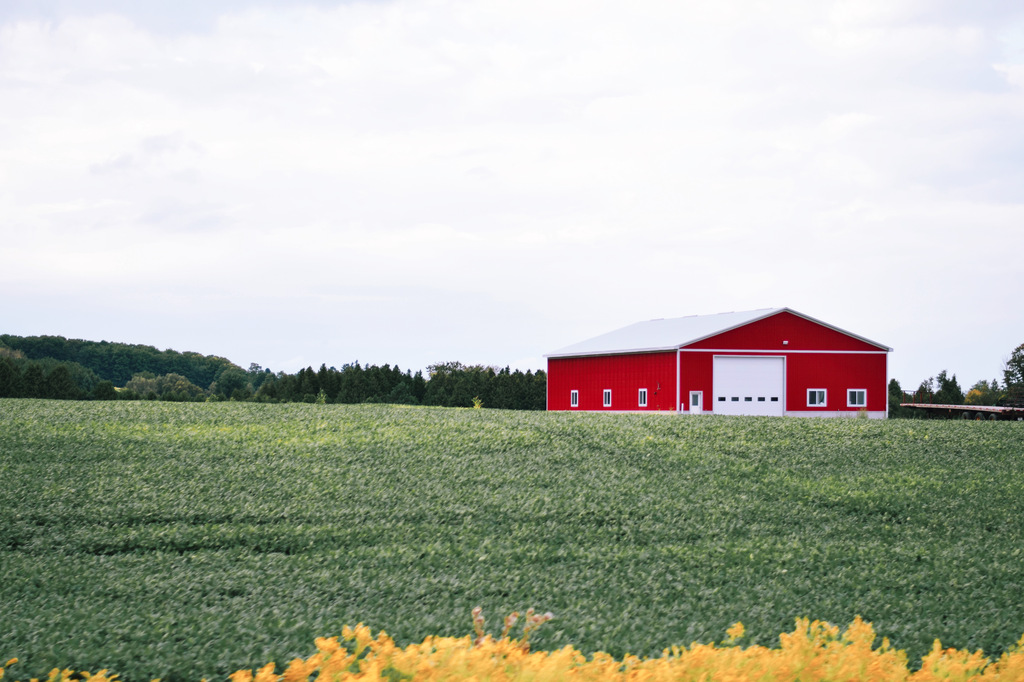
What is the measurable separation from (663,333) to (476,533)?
1987 cm

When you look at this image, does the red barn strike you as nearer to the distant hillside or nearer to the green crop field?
the green crop field

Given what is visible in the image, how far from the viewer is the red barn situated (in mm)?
24125

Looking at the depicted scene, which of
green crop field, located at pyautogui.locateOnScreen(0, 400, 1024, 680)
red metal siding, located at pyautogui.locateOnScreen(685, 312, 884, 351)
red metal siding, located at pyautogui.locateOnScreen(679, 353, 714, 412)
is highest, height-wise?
red metal siding, located at pyautogui.locateOnScreen(685, 312, 884, 351)

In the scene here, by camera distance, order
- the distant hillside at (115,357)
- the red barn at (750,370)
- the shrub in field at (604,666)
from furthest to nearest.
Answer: the distant hillside at (115,357) → the red barn at (750,370) → the shrub in field at (604,666)

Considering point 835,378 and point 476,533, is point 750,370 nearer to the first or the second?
point 835,378

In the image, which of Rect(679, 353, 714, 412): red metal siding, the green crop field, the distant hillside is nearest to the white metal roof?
Rect(679, 353, 714, 412): red metal siding

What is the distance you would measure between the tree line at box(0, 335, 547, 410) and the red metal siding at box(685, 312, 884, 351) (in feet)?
43.6

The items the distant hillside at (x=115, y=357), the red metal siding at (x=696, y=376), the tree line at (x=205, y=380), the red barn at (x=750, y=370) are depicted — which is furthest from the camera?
the distant hillside at (x=115, y=357)

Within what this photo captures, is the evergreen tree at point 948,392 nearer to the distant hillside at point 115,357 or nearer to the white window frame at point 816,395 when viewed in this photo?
the white window frame at point 816,395

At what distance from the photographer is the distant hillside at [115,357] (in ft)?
149

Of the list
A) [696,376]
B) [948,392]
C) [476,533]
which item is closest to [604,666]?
[476,533]

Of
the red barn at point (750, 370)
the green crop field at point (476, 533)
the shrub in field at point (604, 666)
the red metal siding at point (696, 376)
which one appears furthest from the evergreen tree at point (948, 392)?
the shrub in field at point (604, 666)

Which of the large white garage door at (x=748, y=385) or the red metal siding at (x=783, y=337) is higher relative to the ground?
the red metal siding at (x=783, y=337)

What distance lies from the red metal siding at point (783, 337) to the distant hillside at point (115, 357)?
35079mm
